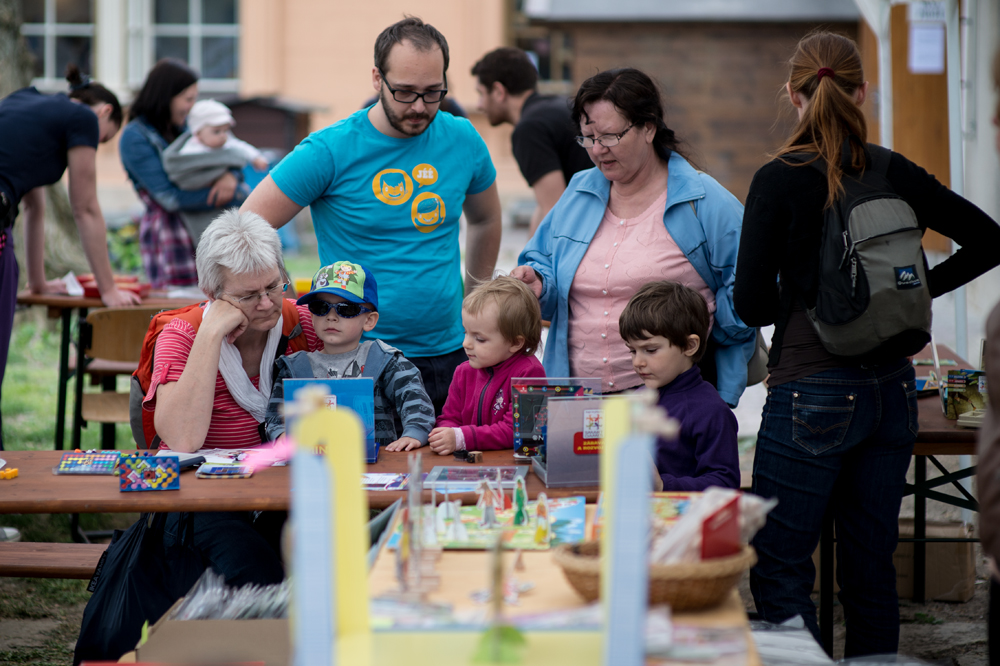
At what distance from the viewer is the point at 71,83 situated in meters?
4.93

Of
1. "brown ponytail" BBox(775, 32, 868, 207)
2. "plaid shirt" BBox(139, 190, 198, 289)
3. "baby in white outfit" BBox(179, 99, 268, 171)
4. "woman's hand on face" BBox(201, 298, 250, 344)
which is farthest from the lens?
"plaid shirt" BBox(139, 190, 198, 289)

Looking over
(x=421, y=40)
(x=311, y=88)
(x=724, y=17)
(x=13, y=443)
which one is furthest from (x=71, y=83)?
(x=311, y=88)

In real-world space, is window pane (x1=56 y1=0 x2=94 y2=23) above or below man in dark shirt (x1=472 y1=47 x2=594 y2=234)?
above

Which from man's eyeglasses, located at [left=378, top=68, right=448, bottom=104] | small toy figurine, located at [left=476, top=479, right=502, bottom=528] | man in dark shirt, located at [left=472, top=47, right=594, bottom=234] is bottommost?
small toy figurine, located at [left=476, top=479, right=502, bottom=528]

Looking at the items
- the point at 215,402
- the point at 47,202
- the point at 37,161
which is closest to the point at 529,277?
the point at 215,402

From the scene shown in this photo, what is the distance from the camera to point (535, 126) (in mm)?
4852

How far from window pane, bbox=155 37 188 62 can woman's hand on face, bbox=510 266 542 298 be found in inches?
619

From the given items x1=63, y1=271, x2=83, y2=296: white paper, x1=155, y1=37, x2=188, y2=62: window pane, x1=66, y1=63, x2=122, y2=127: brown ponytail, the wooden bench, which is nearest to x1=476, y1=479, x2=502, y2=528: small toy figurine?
the wooden bench

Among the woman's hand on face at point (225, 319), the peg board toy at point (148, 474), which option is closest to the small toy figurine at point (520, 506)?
the peg board toy at point (148, 474)

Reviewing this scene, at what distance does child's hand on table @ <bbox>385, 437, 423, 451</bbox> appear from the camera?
8.80 ft

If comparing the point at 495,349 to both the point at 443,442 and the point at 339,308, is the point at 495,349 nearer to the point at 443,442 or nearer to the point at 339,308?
the point at 443,442

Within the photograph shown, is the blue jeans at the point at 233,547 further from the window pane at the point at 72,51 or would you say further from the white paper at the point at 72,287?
the window pane at the point at 72,51

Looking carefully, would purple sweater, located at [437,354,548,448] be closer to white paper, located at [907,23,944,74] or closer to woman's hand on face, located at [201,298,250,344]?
woman's hand on face, located at [201,298,250,344]

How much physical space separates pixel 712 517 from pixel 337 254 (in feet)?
6.80
